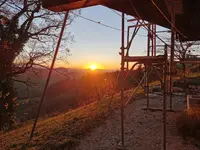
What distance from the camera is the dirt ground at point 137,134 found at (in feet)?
14.0

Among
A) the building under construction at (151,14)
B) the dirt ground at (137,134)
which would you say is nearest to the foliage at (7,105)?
the dirt ground at (137,134)

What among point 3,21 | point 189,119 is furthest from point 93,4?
point 3,21

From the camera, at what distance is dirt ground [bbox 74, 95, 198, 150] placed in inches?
167

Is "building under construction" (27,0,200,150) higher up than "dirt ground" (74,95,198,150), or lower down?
higher up

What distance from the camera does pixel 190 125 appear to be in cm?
477

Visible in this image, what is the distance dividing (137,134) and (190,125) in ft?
4.23

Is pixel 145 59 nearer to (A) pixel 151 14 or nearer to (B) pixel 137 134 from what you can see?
(A) pixel 151 14

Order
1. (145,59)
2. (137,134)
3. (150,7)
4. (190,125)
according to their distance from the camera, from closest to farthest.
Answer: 1. (145,59)
2. (150,7)
3. (190,125)
4. (137,134)

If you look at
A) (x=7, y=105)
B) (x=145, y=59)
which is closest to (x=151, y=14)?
(x=145, y=59)

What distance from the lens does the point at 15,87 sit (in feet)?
41.1

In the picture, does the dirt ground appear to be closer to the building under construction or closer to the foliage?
the building under construction

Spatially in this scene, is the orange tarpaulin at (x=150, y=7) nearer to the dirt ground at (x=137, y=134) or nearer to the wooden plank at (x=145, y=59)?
the wooden plank at (x=145, y=59)

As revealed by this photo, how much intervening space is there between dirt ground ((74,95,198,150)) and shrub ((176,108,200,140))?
0.20 metres

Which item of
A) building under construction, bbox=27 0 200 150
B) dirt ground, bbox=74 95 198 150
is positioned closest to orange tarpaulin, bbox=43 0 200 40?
building under construction, bbox=27 0 200 150
